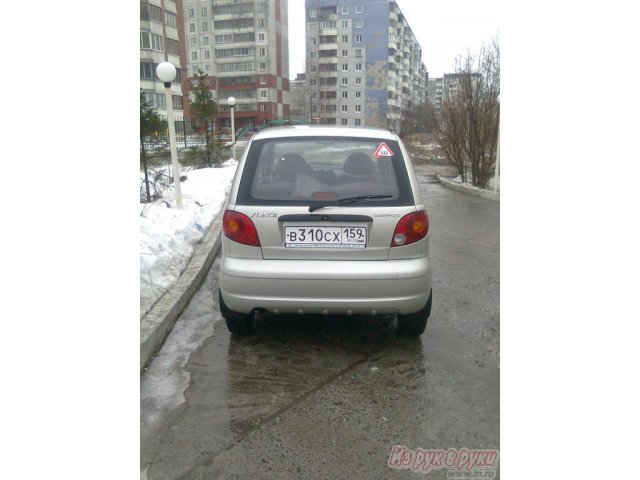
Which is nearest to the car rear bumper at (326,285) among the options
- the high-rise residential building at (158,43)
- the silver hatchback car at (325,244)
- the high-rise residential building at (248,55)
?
the silver hatchback car at (325,244)

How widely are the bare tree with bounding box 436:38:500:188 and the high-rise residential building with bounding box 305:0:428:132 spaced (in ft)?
84.7

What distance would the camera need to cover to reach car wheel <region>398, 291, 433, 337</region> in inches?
139

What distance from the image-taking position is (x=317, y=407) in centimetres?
280

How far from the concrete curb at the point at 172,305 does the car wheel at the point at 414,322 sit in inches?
74.6

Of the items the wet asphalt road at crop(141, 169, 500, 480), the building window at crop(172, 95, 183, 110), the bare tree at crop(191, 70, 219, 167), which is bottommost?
the wet asphalt road at crop(141, 169, 500, 480)

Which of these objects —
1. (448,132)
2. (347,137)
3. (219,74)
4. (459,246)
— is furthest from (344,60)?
(347,137)

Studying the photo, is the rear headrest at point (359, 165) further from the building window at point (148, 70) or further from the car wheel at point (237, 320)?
the building window at point (148, 70)

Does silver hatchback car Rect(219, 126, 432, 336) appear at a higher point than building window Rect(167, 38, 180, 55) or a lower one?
lower

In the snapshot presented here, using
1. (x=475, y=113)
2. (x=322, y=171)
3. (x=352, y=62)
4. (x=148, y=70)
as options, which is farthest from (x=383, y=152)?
(x=352, y=62)

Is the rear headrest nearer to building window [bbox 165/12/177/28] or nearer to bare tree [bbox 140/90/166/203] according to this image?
bare tree [bbox 140/90/166/203]

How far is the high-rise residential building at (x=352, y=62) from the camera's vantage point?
4150 cm

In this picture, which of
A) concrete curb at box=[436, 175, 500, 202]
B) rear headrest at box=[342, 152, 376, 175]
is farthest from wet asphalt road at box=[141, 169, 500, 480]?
concrete curb at box=[436, 175, 500, 202]

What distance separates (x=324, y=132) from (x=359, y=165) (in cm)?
39

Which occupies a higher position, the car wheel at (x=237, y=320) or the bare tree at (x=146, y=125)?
the bare tree at (x=146, y=125)
